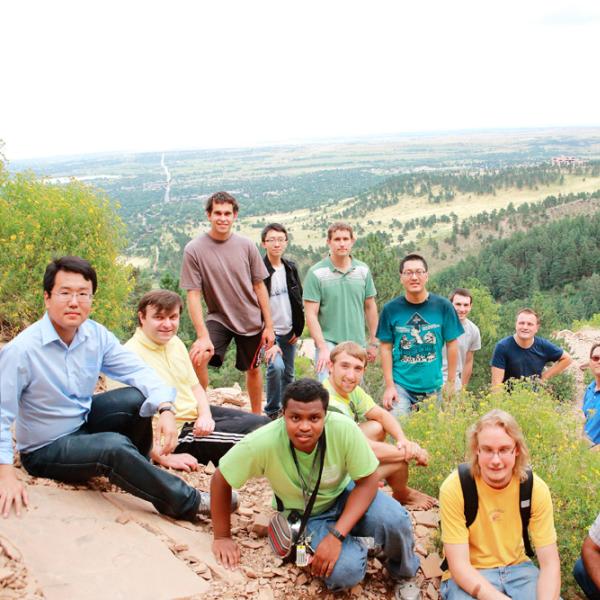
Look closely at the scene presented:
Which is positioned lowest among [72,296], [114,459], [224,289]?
[114,459]

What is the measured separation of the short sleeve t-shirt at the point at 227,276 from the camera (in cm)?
500

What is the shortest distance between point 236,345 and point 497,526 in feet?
8.76

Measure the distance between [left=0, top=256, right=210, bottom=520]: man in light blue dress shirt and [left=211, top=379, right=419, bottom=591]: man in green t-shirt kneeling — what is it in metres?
0.48

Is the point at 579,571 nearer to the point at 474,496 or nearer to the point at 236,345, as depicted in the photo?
the point at 474,496

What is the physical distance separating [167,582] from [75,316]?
145 cm

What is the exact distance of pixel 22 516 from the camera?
319 cm

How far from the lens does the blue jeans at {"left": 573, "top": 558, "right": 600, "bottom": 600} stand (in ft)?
11.5

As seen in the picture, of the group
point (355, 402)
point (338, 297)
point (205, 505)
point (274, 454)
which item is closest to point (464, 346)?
point (338, 297)

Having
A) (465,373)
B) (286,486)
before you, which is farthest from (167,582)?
(465,373)

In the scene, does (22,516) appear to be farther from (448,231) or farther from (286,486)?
(448,231)

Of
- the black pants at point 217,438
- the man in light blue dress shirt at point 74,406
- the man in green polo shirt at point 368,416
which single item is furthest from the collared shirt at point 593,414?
the man in light blue dress shirt at point 74,406

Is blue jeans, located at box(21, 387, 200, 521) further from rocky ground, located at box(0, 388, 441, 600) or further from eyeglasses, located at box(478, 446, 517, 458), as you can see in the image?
eyeglasses, located at box(478, 446, 517, 458)

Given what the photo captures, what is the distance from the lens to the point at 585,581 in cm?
355

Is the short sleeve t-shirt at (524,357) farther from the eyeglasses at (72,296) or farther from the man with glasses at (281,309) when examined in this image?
the eyeglasses at (72,296)
